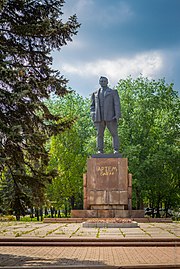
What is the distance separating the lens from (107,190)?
1595cm

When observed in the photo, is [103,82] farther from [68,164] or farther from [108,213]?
[68,164]

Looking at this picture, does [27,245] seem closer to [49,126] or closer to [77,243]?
[77,243]

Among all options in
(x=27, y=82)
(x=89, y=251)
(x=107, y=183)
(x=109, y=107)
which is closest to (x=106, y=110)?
(x=109, y=107)

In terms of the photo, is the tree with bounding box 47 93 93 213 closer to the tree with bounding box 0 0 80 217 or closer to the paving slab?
the tree with bounding box 0 0 80 217

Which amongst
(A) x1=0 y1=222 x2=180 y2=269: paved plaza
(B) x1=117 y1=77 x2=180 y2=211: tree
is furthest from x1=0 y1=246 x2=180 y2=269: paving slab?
(B) x1=117 y1=77 x2=180 y2=211: tree

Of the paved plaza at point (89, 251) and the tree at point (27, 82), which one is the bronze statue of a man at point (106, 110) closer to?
the tree at point (27, 82)

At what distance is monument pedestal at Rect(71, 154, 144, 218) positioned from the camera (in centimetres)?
1566

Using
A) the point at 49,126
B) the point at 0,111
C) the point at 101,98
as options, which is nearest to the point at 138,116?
the point at 101,98

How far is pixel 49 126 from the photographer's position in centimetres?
987

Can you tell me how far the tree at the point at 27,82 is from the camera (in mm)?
7184

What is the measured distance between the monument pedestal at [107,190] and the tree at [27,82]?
5.98 meters

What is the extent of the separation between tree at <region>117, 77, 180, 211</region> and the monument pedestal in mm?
10702

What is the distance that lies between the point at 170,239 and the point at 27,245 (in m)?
3.21

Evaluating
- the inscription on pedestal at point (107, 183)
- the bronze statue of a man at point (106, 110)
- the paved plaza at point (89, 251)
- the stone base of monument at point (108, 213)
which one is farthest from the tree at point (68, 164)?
the paved plaza at point (89, 251)
